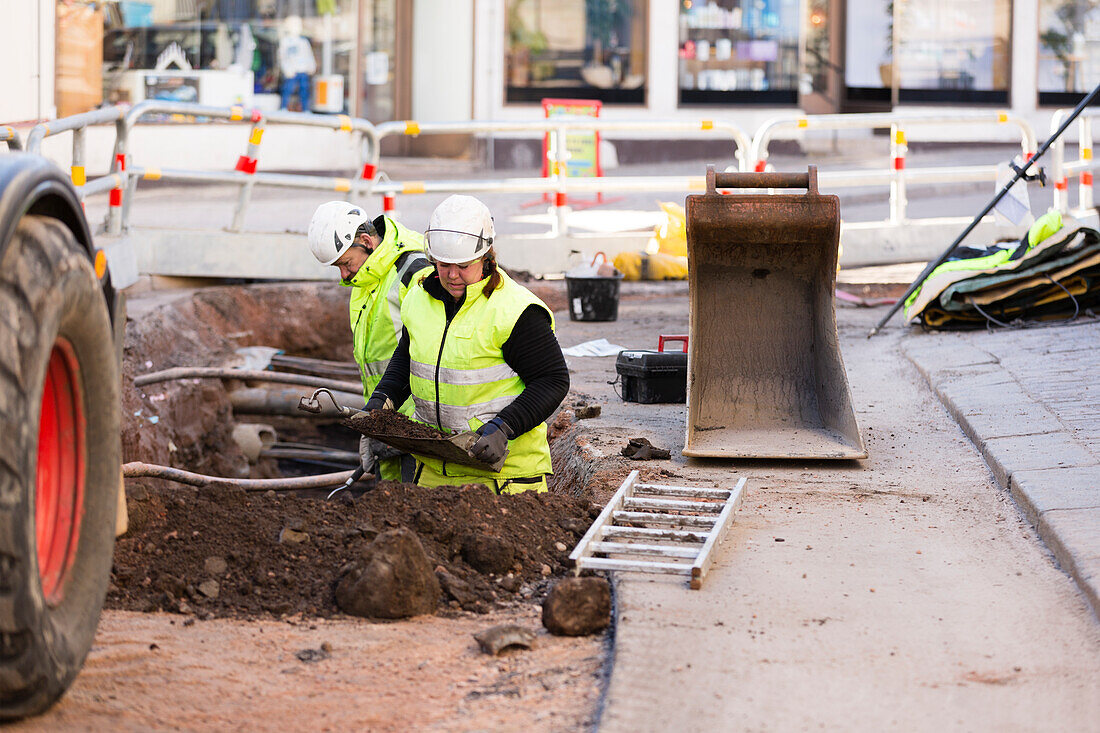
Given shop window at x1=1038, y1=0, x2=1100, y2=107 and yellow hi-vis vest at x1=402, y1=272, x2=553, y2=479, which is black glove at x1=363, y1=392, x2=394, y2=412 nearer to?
yellow hi-vis vest at x1=402, y1=272, x2=553, y2=479

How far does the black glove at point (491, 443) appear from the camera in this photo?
4.91 m

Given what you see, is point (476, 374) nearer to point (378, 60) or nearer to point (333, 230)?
point (333, 230)

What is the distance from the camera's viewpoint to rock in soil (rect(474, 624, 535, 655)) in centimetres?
363

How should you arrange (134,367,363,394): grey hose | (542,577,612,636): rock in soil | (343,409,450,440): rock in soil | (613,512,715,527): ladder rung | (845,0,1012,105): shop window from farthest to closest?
(845,0,1012,105): shop window
(134,367,363,394): grey hose
(343,409,450,440): rock in soil
(613,512,715,527): ladder rung
(542,577,612,636): rock in soil

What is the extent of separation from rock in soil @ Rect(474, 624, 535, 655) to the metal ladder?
1.51 ft

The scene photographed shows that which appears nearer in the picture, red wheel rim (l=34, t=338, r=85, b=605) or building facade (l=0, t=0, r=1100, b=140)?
red wheel rim (l=34, t=338, r=85, b=605)

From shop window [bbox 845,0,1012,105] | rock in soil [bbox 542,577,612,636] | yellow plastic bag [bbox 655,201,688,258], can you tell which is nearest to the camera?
rock in soil [bbox 542,577,612,636]

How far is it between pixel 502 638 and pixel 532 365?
164 cm

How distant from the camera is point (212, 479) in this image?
5.88 meters

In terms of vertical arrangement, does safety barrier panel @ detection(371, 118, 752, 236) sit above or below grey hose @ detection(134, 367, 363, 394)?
above

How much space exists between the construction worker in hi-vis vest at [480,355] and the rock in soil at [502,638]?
1.28m

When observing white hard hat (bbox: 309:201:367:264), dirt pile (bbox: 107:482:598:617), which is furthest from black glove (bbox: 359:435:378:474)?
dirt pile (bbox: 107:482:598:617)

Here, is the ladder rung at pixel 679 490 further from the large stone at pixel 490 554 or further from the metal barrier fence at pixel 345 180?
the metal barrier fence at pixel 345 180

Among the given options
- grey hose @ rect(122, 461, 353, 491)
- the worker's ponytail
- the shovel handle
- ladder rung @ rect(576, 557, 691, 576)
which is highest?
the shovel handle
